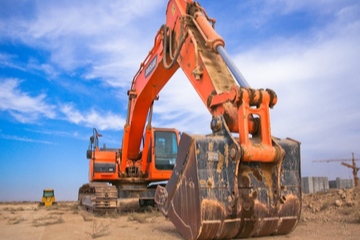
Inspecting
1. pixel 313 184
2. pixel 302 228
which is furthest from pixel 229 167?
pixel 313 184

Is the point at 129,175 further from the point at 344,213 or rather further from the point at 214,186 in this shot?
the point at 214,186

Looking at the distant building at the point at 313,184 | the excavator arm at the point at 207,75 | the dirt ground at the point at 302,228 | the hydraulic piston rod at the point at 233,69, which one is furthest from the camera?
the distant building at the point at 313,184

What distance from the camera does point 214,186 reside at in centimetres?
454

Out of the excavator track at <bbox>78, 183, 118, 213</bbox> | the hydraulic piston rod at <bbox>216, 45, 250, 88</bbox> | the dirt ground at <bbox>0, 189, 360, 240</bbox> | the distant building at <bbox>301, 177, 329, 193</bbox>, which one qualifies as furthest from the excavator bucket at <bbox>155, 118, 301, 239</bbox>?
the distant building at <bbox>301, 177, 329, 193</bbox>

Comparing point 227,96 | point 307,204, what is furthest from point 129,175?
point 227,96

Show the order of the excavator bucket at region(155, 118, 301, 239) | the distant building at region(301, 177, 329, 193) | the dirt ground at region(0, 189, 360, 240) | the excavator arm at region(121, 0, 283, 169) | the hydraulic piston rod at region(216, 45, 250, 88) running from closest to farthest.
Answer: the excavator bucket at region(155, 118, 301, 239)
the excavator arm at region(121, 0, 283, 169)
the hydraulic piston rod at region(216, 45, 250, 88)
the dirt ground at region(0, 189, 360, 240)
the distant building at region(301, 177, 329, 193)

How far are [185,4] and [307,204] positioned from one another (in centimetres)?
508

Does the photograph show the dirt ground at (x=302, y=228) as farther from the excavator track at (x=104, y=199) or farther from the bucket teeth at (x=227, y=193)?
the excavator track at (x=104, y=199)

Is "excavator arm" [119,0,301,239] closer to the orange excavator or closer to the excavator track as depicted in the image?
the orange excavator

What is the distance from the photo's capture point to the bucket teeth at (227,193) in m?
4.51

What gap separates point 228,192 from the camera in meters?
4.59

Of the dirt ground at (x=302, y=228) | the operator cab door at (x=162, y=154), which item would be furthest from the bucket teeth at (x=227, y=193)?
the operator cab door at (x=162, y=154)

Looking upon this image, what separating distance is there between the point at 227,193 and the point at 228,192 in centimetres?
2

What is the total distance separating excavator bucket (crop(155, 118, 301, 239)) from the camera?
4.51 m
